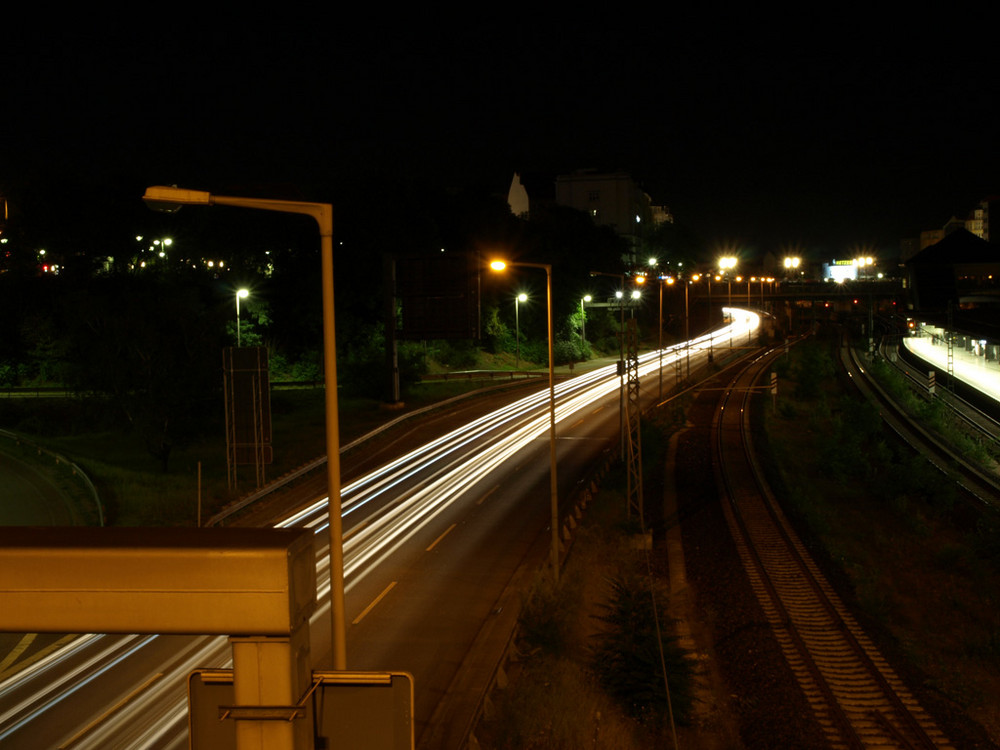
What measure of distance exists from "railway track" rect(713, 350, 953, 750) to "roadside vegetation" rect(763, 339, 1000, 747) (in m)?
0.54

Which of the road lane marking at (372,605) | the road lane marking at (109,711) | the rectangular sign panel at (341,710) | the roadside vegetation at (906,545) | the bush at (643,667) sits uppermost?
the rectangular sign panel at (341,710)

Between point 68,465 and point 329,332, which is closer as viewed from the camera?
point 329,332

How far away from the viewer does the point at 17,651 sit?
1448cm

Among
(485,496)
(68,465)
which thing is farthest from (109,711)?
(68,465)

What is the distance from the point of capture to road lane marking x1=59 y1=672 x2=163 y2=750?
10764 mm

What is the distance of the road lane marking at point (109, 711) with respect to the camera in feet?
35.3

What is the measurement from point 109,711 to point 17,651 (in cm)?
399

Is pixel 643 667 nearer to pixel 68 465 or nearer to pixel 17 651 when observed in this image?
pixel 17 651

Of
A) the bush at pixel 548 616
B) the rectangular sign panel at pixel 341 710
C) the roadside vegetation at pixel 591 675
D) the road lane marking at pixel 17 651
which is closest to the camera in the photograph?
the rectangular sign panel at pixel 341 710

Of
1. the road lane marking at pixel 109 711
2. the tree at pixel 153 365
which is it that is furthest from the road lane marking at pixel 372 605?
the tree at pixel 153 365

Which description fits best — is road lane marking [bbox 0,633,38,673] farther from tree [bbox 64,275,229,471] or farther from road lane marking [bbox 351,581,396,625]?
tree [bbox 64,275,229,471]

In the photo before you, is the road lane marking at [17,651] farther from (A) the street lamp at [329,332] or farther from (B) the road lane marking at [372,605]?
(A) the street lamp at [329,332]

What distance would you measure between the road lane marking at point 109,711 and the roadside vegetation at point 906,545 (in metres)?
12.8

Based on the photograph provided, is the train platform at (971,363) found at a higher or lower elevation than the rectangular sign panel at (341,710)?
lower
